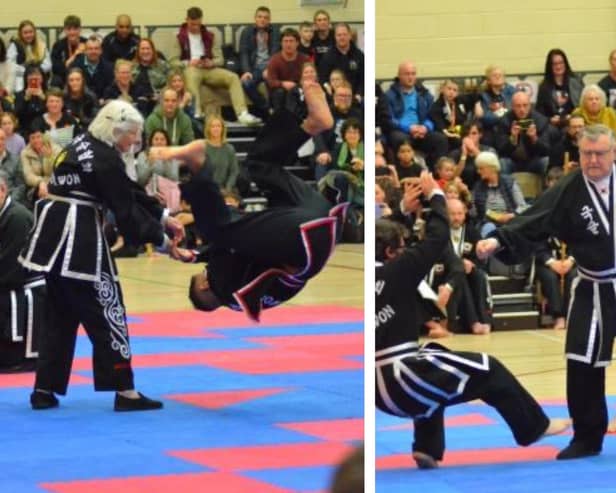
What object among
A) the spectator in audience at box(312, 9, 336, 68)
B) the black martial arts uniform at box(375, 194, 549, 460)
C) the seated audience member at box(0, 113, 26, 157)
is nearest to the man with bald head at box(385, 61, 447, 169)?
the spectator in audience at box(312, 9, 336, 68)

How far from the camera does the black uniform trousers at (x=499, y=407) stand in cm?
509

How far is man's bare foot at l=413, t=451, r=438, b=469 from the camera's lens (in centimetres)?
528

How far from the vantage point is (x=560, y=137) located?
7711 millimetres

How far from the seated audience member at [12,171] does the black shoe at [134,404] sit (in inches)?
69.0

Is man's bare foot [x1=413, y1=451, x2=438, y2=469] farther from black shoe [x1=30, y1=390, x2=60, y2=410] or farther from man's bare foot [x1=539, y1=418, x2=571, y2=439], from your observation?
black shoe [x1=30, y1=390, x2=60, y2=410]

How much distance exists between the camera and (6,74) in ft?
26.3

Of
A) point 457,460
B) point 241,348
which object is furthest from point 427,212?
point 241,348

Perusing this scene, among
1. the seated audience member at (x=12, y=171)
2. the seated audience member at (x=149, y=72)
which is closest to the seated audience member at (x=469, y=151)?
the seated audience member at (x=149, y=72)

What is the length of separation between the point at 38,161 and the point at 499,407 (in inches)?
132

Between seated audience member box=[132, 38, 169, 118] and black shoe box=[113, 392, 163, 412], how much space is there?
240 cm

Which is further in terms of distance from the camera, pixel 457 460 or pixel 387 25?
pixel 387 25

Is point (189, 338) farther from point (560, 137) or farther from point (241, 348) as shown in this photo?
point (560, 137)

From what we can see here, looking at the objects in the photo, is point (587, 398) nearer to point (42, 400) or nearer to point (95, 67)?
point (42, 400)

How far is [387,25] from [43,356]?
2.05 metres
